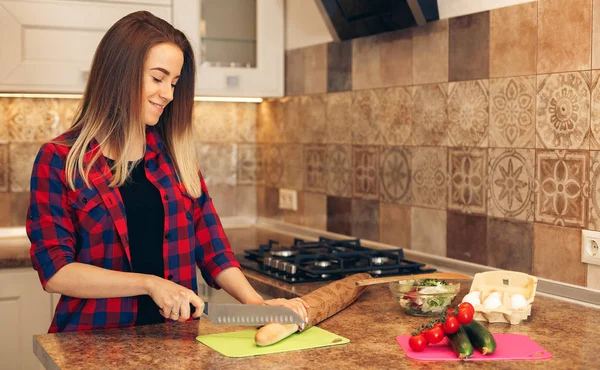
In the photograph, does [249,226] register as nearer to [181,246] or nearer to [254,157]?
[254,157]

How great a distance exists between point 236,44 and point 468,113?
3.99ft

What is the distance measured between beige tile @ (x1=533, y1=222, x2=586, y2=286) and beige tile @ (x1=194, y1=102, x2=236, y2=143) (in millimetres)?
1746

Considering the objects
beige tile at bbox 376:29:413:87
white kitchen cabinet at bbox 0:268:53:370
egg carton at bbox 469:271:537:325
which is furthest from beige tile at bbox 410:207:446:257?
white kitchen cabinet at bbox 0:268:53:370

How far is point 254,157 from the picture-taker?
11.7 ft

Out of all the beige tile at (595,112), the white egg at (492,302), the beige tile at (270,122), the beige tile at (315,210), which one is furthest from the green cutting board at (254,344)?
the beige tile at (270,122)

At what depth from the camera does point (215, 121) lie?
3451 millimetres

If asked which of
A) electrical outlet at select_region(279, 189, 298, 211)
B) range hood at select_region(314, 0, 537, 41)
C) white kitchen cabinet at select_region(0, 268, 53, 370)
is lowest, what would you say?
white kitchen cabinet at select_region(0, 268, 53, 370)

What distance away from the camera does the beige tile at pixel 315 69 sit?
9.88 ft

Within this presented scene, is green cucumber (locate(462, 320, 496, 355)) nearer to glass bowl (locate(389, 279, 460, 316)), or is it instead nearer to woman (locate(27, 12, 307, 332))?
glass bowl (locate(389, 279, 460, 316))

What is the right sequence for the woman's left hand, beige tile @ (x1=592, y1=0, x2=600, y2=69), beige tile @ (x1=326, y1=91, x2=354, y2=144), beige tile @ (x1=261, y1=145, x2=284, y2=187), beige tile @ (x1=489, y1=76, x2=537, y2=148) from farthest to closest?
beige tile @ (x1=261, y1=145, x2=284, y2=187), beige tile @ (x1=326, y1=91, x2=354, y2=144), beige tile @ (x1=489, y1=76, x2=537, y2=148), beige tile @ (x1=592, y1=0, x2=600, y2=69), the woman's left hand

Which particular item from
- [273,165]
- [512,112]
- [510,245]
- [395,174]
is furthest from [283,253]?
[273,165]

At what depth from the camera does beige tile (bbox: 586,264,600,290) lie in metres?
1.90

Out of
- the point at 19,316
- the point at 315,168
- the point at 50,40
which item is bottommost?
the point at 19,316

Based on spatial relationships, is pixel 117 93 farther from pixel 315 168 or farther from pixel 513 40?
pixel 315 168
